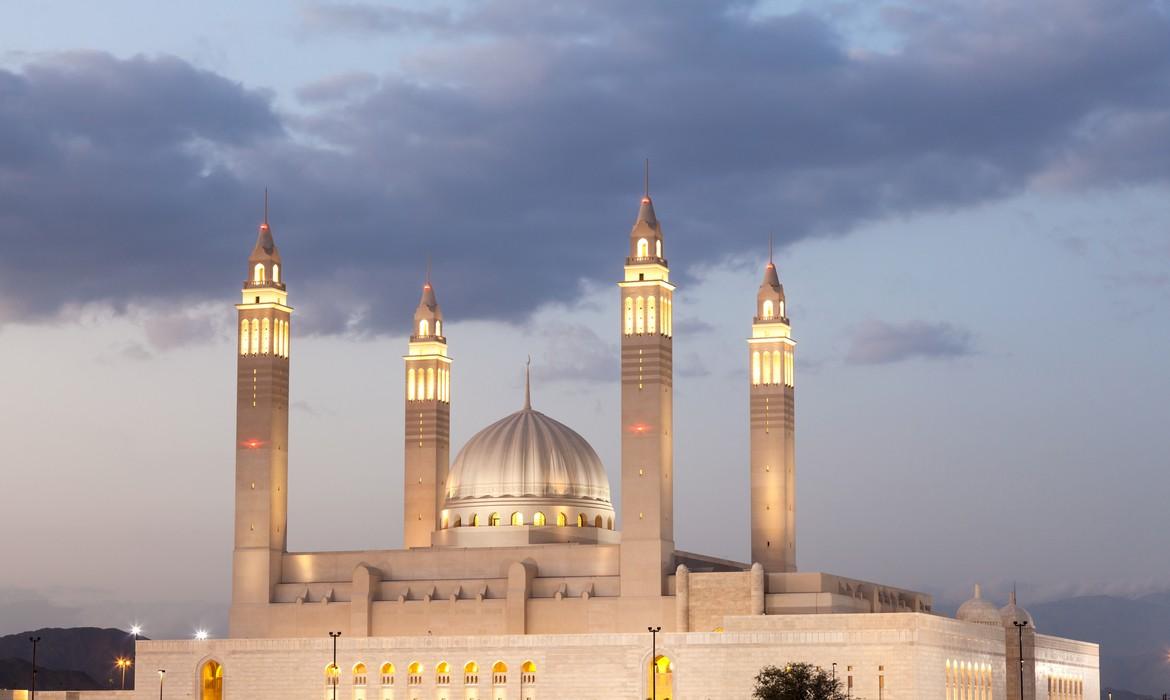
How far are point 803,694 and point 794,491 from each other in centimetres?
2594

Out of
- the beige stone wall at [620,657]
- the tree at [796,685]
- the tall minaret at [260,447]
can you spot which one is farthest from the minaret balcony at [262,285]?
the tree at [796,685]

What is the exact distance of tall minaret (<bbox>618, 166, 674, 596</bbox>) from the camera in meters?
103

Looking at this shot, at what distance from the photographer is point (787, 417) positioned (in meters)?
115

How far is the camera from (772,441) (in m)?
114

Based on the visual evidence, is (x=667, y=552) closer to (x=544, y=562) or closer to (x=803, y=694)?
(x=544, y=562)

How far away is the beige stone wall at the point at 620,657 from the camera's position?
98.4 m

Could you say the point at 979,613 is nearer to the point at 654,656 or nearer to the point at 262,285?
the point at 654,656

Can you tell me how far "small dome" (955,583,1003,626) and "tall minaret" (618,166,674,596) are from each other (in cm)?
1616

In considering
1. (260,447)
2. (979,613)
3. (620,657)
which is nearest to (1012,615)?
(979,613)

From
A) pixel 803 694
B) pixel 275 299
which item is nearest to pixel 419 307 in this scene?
pixel 275 299

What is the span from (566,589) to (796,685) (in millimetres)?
19467

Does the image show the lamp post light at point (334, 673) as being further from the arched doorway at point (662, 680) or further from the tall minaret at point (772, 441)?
the tall minaret at point (772, 441)

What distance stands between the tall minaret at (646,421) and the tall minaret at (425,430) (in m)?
18.0

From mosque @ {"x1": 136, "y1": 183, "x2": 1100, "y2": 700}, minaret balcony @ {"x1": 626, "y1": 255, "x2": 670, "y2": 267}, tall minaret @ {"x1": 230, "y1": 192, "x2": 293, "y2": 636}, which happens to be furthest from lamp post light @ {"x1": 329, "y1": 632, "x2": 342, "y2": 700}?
minaret balcony @ {"x1": 626, "y1": 255, "x2": 670, "y2": 267}
